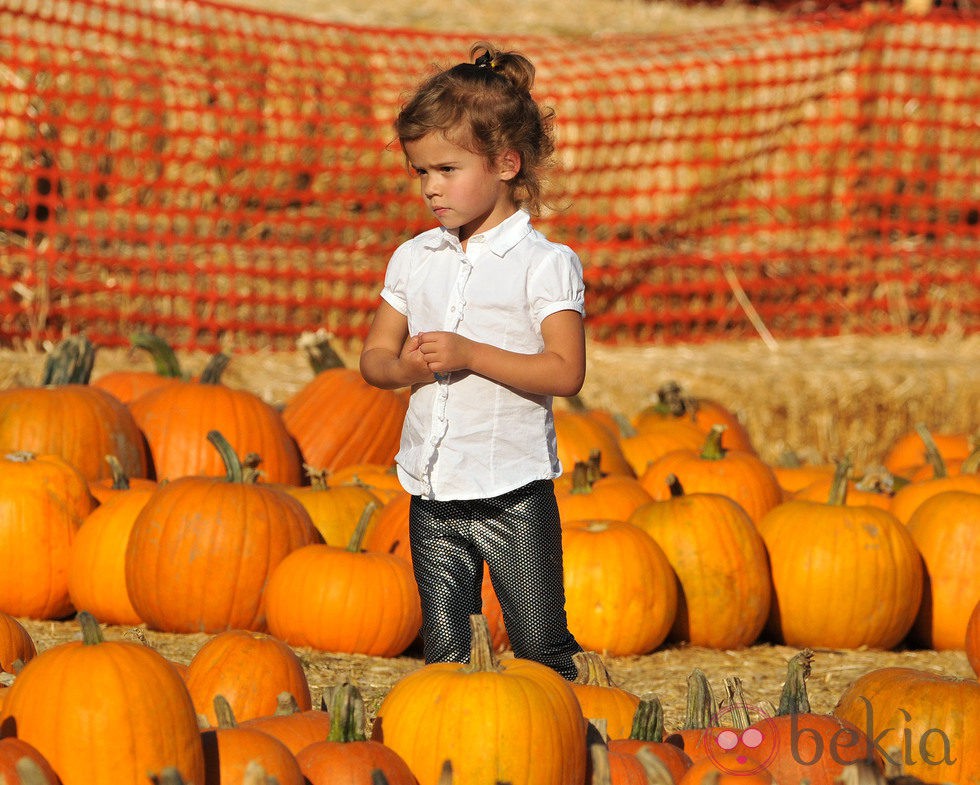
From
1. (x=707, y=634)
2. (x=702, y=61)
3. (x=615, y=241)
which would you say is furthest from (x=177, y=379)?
(x=702, y=61)

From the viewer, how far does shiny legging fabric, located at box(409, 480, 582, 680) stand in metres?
3.46

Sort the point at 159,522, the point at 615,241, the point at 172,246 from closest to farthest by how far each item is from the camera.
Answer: the point at 159,522
the point at 172,246
the point at 615,241

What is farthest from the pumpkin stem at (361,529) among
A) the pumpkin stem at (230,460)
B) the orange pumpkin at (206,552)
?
the pumpkin stem at (230,460)

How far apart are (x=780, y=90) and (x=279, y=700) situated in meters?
7.19

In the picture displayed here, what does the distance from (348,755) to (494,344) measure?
3.89 feet

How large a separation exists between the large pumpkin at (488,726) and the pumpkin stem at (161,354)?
3.68 metres

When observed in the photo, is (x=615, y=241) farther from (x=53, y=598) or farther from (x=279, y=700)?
(x=279, y=700)

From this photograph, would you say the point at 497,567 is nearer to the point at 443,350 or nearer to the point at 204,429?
the point at 443,350

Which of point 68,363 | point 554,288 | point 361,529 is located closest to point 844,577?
point 361,529

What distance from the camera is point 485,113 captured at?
131 inches

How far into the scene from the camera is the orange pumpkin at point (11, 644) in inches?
128

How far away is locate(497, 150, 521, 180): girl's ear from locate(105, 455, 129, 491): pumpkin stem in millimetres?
1975

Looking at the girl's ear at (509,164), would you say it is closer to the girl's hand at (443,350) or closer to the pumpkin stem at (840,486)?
the girl's hand at (443,350)

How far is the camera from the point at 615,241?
885cm
